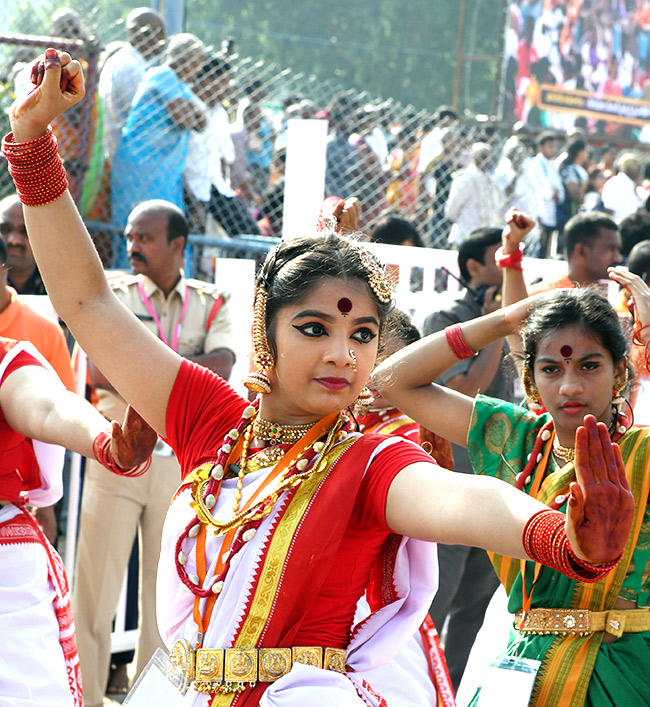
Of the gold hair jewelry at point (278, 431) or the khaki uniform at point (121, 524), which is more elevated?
the gold hair jewelry at point (278, 431)

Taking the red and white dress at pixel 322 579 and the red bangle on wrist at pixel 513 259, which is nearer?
the red and white dress at pixel 322 579

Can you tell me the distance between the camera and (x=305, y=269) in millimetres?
2291

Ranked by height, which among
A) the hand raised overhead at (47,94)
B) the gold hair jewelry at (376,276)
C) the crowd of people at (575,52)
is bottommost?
the gold hair jewelry at (376,276)

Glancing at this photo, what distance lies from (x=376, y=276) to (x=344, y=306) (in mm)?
128

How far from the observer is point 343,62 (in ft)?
110

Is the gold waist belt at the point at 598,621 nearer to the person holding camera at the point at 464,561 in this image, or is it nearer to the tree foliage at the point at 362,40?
the person holding camera at the point at 464,561

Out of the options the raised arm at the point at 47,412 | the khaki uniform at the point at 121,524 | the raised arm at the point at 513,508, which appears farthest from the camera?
the khaki uniform at the point at 121,524

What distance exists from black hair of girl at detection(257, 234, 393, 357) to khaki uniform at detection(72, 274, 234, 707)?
2908mm

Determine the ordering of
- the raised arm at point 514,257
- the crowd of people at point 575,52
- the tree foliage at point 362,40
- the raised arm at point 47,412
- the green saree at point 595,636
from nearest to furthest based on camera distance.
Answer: the green saree at point 595,636, the raised arm at point 47,412, the raised arm at point 514,257, the crowd of people at point 575,52, the tree foliage at point 362,40

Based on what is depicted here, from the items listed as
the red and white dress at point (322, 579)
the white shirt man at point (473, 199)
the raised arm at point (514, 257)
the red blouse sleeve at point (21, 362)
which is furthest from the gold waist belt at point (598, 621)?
the white shirt man at point (473, 199)

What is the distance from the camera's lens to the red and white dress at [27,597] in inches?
118

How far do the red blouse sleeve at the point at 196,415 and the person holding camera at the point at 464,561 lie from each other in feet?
8.62

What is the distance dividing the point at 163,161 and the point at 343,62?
89.6ft

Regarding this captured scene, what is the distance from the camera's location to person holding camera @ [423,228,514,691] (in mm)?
5020
